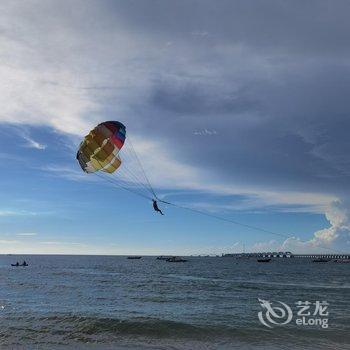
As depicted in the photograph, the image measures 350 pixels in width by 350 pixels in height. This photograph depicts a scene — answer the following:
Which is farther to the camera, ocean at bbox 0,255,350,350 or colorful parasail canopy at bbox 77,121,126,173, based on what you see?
colorful parasail canopy at bbox 77,121,126,173

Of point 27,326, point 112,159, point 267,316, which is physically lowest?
point 27,326

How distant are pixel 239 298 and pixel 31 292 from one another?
2317 cm

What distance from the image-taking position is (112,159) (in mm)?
28516

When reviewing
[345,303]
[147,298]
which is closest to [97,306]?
[147,298]

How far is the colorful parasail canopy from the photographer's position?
88.9ft

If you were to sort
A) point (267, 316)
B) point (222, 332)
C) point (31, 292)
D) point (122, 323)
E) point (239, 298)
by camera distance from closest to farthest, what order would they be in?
1. point (222, 332)
2. point (122, 323)
3. point (267, 316)
4. point (239, 298)
5. point (31, 292)

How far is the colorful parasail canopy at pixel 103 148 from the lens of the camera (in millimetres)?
27094

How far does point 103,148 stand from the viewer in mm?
27641

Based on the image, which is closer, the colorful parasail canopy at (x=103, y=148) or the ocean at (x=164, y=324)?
the ocean at (x=164, y=324)

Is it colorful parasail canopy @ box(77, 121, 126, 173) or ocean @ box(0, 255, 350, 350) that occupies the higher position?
colorful parasail canopy @ box(77, 121, 126, 173)

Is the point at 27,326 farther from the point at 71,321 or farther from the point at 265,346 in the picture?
the point at 265,346

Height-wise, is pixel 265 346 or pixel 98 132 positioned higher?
pixel 98 132

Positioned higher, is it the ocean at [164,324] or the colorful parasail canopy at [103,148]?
the colorful parasail canopy at [103,148]

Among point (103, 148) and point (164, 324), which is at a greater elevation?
point (103, 148)
